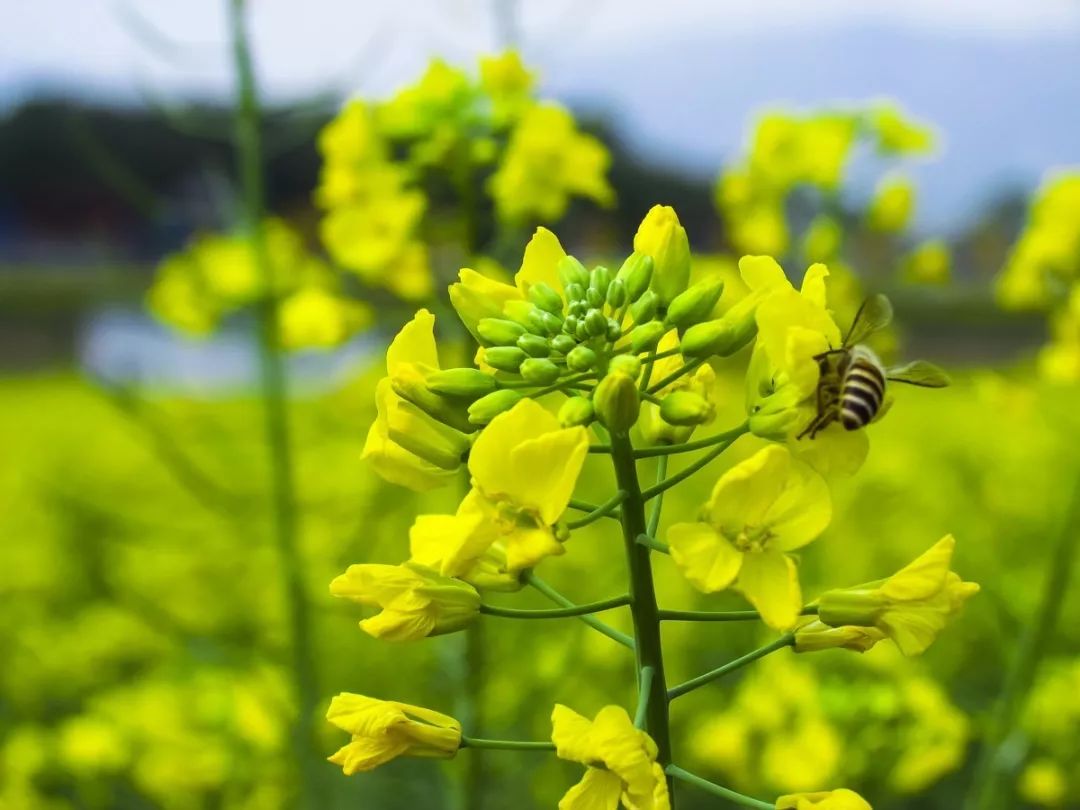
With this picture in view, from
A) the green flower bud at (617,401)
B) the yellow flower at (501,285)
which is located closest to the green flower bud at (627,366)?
the green flower bud at (617,401)

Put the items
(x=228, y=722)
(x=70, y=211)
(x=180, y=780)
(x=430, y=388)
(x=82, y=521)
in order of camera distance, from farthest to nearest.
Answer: (x=70, y=211) → (x=82, y=521) → (x=228, y=722) → (x=180, y=780) → (x=430, y=388)

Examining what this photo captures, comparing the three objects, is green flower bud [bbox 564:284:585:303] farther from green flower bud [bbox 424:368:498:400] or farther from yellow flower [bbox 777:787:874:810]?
yellow flower [bbox 777:787:874:810]

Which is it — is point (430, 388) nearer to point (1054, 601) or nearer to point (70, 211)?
point (1054, 601)

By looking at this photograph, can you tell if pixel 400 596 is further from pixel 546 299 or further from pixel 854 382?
pixel 854 382

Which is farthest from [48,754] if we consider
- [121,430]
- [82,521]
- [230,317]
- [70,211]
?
[70,211]

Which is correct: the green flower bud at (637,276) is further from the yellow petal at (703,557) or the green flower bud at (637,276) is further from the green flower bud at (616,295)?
the yellow petal at (703,557)

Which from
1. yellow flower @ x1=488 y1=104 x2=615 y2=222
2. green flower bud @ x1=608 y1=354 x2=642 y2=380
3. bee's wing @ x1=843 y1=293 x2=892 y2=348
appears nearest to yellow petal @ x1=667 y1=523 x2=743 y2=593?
green flower bud @ x1=608 y1=354 x2=642 y2=380
